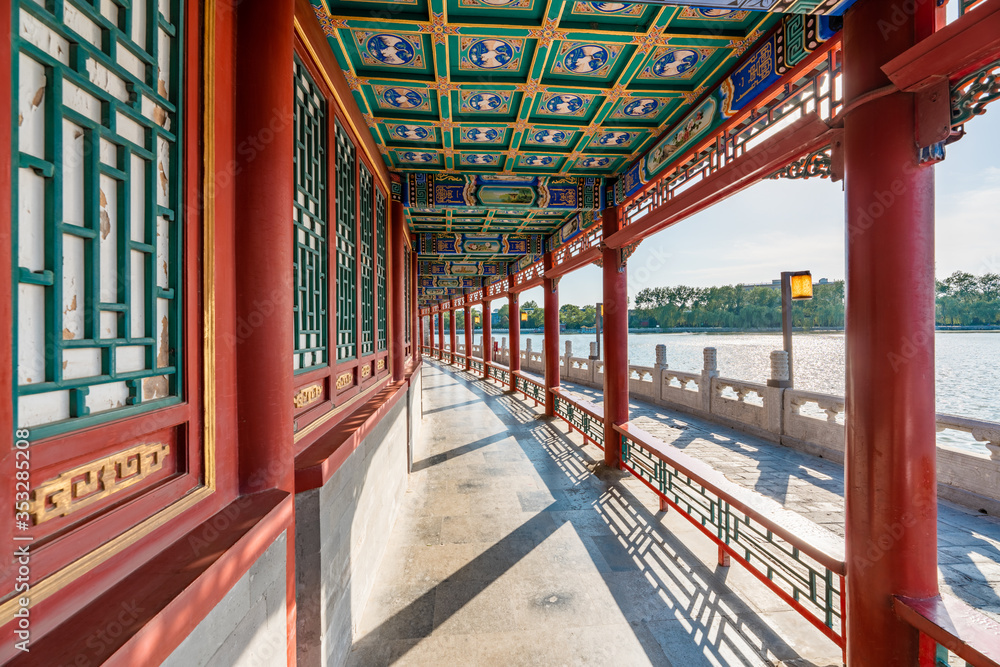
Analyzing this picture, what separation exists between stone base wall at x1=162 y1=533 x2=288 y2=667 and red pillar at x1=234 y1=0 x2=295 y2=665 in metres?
0.13

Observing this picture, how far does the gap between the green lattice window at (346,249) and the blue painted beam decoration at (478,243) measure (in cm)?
700

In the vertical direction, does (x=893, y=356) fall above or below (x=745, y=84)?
below

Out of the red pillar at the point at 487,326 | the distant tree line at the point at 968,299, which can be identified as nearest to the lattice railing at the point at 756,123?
the red pillar at the point at 487,326

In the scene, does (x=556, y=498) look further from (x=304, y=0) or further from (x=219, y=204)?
(x=304, y=0)

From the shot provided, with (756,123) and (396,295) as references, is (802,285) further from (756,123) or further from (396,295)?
(396,295)

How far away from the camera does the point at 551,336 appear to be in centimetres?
1160

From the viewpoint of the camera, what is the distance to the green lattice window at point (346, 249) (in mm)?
4227

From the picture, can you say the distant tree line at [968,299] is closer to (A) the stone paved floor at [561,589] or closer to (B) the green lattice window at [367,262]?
(A) the stone paved floor at [561,589]

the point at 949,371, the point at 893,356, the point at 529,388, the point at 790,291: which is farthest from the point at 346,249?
the point at 949,371

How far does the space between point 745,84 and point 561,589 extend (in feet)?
17.5

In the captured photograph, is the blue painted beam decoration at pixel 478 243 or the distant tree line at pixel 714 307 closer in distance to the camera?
the blue painted beam decoration at pixel 478 243

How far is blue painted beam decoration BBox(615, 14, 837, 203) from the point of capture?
324cm

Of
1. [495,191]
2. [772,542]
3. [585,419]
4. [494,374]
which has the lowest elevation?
[494,374]

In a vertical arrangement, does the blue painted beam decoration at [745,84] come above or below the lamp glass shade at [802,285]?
above
